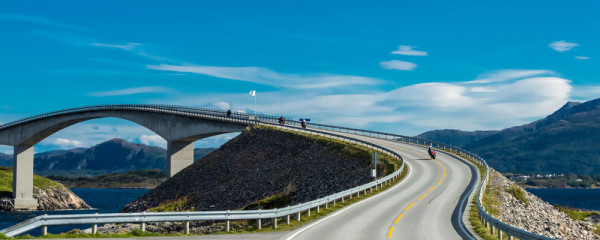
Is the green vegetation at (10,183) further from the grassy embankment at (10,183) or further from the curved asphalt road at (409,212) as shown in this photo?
the curved asphalt road at (409,212)

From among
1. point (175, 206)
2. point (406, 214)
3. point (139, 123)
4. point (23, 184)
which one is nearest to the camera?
point (406, 214)

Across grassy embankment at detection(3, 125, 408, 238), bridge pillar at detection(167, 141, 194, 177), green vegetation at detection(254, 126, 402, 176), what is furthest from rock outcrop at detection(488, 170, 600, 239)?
bridge pillar at detection(167, 141, 194, 177)

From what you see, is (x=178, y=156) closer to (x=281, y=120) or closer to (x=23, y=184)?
(x=281, y=120)

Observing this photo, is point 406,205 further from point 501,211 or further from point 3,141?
point 3,141

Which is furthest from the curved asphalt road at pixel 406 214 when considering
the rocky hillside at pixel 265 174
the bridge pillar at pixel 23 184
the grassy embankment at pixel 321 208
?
the bridge pillar at pixel 23 184

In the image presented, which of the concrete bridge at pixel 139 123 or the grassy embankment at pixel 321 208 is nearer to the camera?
the grassy embankment at pixel 321 208

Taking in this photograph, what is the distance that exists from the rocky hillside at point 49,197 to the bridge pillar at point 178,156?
34632 millimetres

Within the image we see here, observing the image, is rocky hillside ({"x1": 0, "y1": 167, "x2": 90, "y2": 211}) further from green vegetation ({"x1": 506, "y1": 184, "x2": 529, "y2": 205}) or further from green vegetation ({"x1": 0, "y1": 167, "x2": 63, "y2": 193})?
green vegetation ({"x1": 506, "y1": 184, "x2": 529, "y2": 205})

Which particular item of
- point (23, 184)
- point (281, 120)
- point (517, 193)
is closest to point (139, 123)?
point (281, 120)

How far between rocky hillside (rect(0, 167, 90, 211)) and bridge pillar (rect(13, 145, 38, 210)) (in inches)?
74.3

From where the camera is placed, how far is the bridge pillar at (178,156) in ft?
265

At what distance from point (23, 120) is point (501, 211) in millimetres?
100968

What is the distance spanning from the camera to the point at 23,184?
107 meters

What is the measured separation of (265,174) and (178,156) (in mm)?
26863
